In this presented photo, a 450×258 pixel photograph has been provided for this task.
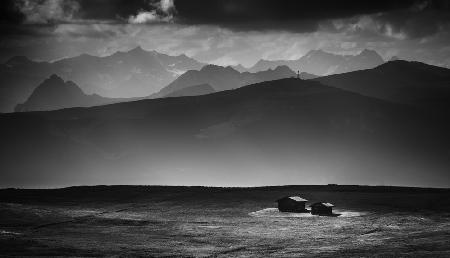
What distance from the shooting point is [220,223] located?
75625 millimetres

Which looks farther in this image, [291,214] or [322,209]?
[291,214]

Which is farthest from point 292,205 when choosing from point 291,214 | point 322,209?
point 322,209

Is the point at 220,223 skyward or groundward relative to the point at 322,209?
groundward

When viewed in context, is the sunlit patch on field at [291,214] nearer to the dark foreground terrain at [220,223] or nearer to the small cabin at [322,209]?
the dark foreground terrain at [220,223]

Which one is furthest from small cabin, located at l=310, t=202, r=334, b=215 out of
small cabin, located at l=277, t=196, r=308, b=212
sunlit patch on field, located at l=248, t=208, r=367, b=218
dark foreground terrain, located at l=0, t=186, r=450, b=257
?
small cabin, located at l=277, t=196, r=308, b=212

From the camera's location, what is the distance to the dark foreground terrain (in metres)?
53.6

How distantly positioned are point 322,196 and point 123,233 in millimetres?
50294

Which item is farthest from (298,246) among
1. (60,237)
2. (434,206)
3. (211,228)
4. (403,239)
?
(434,206)

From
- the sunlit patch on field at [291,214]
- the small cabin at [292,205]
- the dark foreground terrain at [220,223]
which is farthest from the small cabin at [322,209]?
the small cabin at [292,205]

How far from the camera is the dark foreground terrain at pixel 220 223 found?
53.6m

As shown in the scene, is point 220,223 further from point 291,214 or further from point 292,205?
point 292,205

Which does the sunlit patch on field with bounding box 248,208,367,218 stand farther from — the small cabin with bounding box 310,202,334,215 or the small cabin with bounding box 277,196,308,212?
the small cabin with bounding box 277,196,308,212

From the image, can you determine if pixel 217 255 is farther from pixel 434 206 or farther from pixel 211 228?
pixel 434 206

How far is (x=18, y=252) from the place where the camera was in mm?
50531
